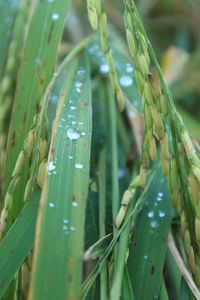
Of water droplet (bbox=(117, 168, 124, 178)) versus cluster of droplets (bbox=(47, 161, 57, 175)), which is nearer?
cluster of droplets (bbox=(47, 161, 57, 175))

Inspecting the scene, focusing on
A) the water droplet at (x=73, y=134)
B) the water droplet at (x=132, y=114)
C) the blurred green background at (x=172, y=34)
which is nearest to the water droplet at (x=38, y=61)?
the water droplet at (x=73, y=134)

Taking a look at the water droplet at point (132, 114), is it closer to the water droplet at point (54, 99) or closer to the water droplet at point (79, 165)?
the water droplet at point (54, 99)

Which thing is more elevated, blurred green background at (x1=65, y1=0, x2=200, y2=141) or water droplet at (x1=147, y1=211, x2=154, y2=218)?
blurred green background at (x1=65, y1=0, x2=200, y2=141)

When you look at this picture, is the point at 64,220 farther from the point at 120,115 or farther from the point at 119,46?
the point at 119,46

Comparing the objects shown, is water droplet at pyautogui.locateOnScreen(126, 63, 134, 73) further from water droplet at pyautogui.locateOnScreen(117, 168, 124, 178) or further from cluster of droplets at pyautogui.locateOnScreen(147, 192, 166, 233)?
cluster of droplets at pyautogui.locateOnScreen(147, 192, 166, 233)

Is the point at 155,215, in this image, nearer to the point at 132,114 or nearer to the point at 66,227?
the point at 66,227

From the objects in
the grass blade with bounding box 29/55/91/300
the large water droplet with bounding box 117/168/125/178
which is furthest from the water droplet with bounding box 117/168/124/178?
the grass blade with bounding box 29/55/91/300
